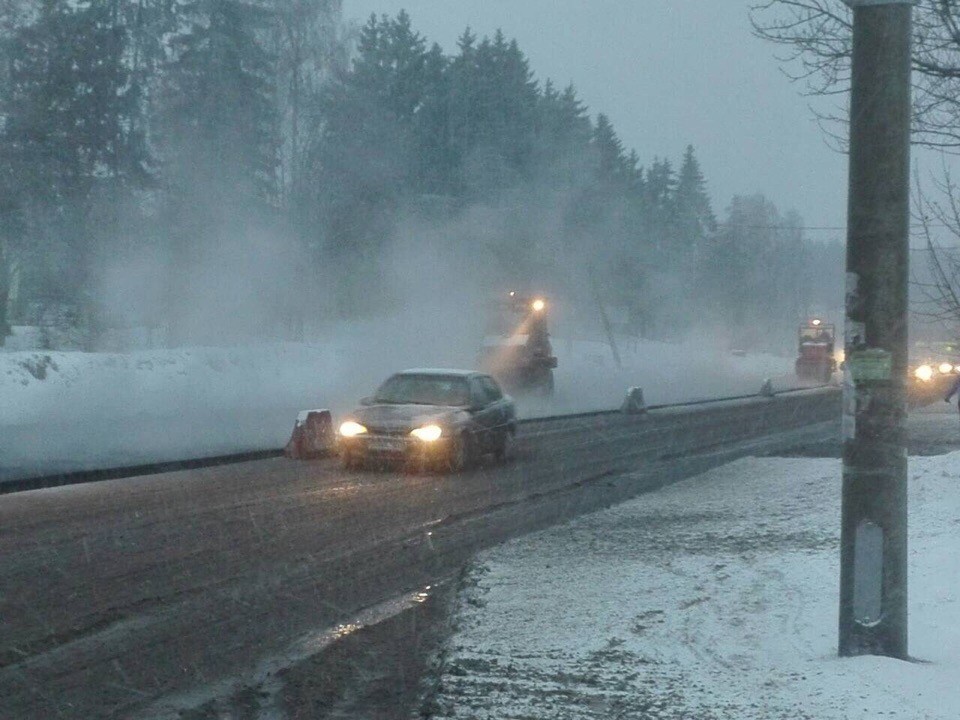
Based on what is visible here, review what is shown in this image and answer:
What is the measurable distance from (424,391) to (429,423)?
170 cm

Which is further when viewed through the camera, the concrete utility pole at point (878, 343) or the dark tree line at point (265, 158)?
the dark tree line at point (265, 158)

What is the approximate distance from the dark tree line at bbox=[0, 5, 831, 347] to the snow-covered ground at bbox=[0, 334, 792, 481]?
5472mm

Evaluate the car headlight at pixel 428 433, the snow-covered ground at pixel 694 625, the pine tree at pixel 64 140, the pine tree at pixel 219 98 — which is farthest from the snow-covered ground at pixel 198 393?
the snow-covered ground at pixel 694 625

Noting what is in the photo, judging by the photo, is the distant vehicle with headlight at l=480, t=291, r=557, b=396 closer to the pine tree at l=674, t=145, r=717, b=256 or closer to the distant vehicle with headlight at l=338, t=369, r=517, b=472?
the distant vehicle with headlight at l=338, t=369, r=517, b=472

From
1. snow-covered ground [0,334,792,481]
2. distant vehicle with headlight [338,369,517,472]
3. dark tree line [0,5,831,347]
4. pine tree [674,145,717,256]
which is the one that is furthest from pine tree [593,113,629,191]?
distant vehicle with headlight [338,369,517,472]

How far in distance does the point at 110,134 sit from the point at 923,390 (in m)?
29.7

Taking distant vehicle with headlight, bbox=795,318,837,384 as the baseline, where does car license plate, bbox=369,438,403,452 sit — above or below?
below

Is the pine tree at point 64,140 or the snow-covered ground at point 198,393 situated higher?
the pine tree at point 64,140

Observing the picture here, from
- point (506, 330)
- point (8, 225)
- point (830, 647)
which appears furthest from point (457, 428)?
point (8, 225)

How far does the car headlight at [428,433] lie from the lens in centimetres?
1822

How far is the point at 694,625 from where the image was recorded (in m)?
8.34

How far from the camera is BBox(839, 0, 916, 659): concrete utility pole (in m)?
6.86

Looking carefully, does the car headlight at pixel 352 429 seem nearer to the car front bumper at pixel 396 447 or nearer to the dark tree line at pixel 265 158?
the car front bumper at pixel 396 447

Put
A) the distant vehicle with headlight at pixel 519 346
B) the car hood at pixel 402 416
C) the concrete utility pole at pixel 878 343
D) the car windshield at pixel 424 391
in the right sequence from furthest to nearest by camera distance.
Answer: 1. the distant vehicle with headlight at pixel 519 346
2. the car windshield at pixel 424 391
3. the car hood at pixel 402 416
4. the concrete utility pole at pixel 878 343
